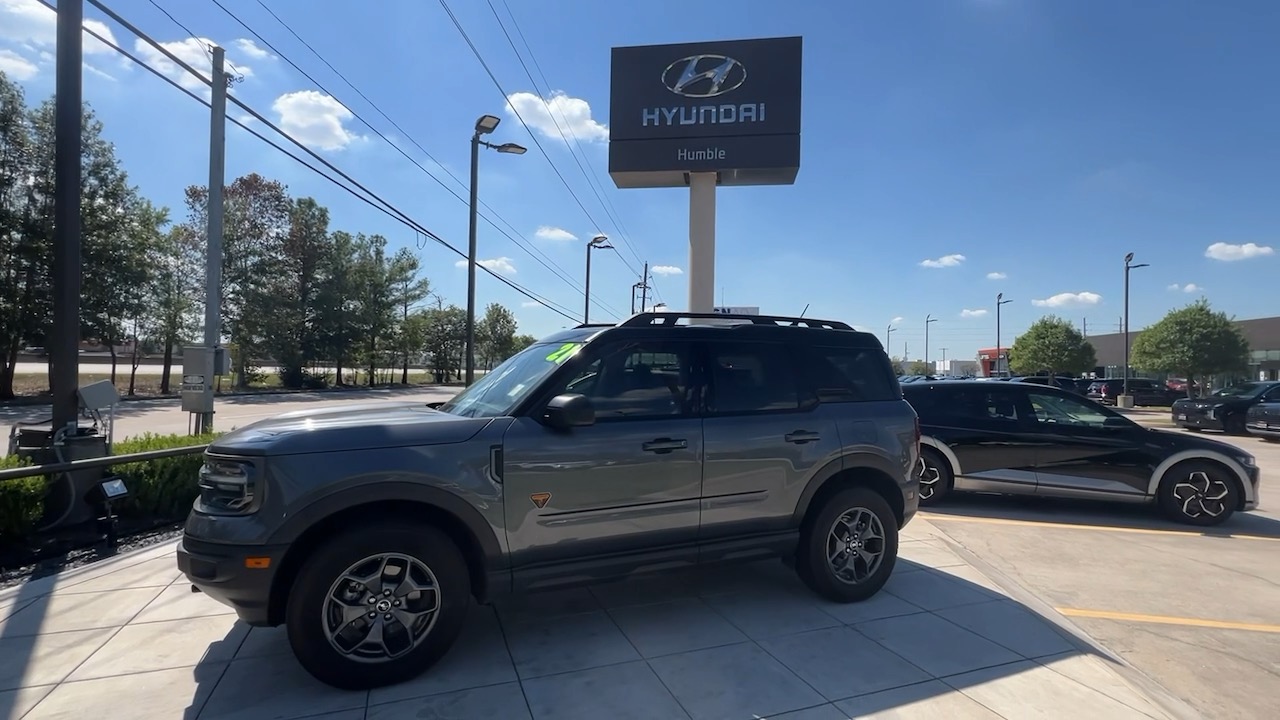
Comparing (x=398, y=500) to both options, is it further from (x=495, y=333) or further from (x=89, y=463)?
(x=495, y=333)

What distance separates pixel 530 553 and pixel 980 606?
3.20 m

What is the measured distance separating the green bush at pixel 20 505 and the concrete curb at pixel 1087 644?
7917 mm

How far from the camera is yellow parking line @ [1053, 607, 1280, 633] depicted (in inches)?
174

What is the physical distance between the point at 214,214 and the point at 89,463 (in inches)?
234

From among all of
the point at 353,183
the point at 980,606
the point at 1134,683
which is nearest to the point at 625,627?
the point at 980,606

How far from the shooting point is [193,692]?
323 centimetres

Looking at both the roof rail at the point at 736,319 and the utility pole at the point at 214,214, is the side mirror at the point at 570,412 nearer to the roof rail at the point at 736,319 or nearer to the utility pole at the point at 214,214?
the roof rail at the point at 736,319

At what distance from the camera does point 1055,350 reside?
40.0m

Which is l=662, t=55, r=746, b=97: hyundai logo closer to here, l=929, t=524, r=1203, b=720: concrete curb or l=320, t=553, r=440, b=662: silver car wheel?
l=929, t=524, r=1203, b=720: concrete curb

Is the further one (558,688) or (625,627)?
(625,627)

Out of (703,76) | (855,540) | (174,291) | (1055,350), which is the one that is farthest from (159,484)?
(1055,350)

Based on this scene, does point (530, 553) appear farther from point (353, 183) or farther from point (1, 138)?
point (1, 138)

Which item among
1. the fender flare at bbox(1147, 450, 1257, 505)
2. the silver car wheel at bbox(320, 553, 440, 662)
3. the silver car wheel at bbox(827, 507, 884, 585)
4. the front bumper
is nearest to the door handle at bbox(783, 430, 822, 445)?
the silver car wheel at bbox(827, 507, 884, 585)

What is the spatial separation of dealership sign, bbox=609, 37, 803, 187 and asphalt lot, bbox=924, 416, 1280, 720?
31.8 ft
